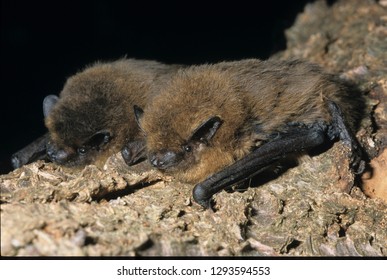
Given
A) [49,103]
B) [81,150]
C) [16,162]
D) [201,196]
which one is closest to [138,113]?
[81,150]

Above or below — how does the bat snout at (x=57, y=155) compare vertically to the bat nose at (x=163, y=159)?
below

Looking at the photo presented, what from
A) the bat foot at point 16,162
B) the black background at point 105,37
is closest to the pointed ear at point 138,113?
the bat foot at point 16,162

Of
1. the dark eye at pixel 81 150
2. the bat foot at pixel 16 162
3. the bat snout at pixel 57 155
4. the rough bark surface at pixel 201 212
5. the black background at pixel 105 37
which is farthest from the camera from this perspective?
the black background at pixel 105 37

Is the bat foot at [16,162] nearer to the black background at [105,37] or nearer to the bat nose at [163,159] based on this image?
the black background at [105,37]

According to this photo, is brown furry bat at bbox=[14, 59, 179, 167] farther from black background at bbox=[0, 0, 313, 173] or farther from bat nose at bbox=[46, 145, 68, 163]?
black background at bbox=[0, 0, 313, 173]

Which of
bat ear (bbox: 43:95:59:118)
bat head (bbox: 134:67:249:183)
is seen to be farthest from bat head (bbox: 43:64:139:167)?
bat head (bbox: 134:67:249:183)

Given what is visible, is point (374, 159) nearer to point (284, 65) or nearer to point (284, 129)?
point (284, 129)
